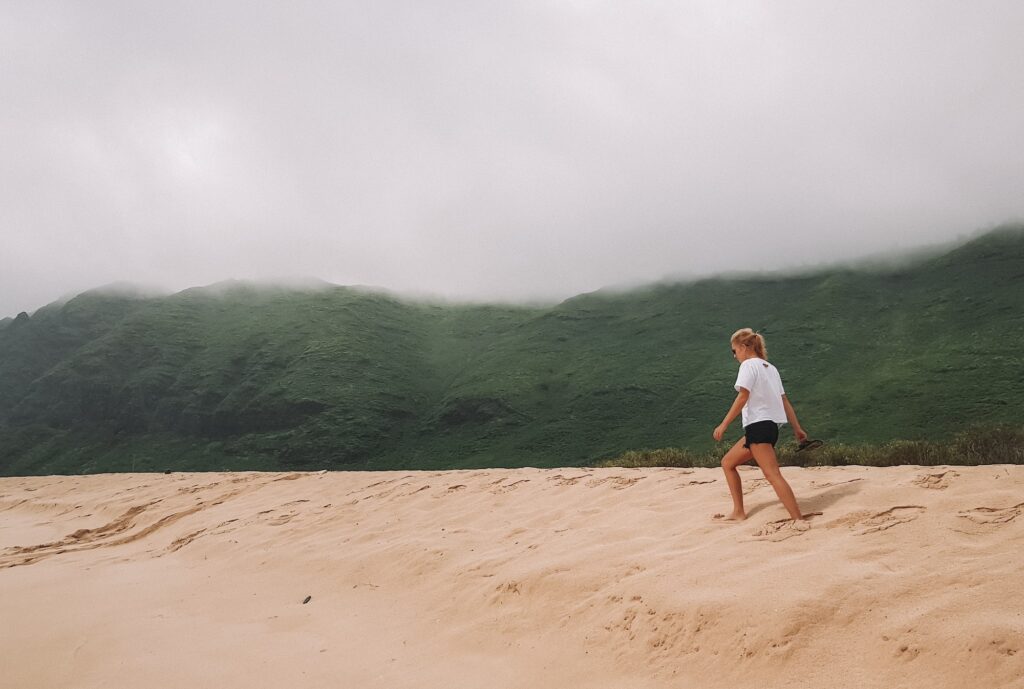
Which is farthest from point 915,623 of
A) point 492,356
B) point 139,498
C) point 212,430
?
point 212,430

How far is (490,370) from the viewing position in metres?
74.8

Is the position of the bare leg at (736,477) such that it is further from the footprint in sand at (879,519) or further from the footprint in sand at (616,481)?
the footprint in sand at (616,481)

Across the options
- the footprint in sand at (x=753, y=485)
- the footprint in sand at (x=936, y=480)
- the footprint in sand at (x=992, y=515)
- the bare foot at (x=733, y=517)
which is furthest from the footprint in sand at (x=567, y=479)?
the footprint in sand at (x=992, y=515)

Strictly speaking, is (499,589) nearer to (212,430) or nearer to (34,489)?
(34,489)

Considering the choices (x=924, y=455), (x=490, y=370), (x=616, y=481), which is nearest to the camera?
(x=616, y=481)

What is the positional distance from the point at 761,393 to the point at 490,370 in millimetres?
70018

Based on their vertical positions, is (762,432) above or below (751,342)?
below

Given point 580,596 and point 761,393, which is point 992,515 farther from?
point 580,596

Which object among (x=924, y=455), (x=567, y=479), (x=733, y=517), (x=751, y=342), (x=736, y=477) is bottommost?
(x=924, y=455)

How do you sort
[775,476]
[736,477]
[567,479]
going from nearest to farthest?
[775,476], [736,477], [567,479]

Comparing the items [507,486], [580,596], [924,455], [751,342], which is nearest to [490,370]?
[924,455]

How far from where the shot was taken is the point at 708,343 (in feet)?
220

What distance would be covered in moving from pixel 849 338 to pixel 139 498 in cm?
6045

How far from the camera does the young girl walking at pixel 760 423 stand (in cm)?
484
